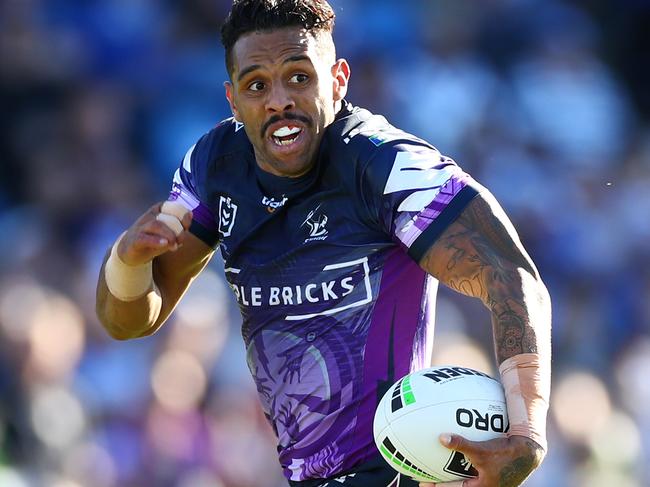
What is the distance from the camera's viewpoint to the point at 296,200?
5.11 m

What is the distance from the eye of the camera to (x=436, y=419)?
4.20m

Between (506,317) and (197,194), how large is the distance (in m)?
1.77

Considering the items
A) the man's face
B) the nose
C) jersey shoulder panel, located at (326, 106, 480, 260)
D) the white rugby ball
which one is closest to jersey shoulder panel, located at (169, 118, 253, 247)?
the man's face

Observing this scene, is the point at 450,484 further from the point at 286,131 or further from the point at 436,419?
the point at 286,131

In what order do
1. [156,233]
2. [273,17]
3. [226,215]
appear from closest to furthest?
[156,233], [273,17], [226,215]

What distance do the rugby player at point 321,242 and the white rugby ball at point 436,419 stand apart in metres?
0.37

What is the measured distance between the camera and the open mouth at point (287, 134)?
5020mm

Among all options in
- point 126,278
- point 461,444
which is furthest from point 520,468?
point 126,278

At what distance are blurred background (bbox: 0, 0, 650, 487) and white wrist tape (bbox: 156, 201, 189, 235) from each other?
3.54m

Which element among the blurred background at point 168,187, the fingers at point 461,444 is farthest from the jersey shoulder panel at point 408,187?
the blurred background at point 168,187

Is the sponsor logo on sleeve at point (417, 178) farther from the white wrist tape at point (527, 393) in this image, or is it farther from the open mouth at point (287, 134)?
the white wrist tape at point (527, 393)

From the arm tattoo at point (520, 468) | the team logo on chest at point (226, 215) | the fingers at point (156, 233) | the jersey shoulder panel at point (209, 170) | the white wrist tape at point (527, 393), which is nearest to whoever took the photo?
the arm tattoo at point (520, 468)

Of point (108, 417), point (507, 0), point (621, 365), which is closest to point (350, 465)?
point (108, 417)

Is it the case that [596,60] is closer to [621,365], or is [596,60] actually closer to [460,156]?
[460,156]
